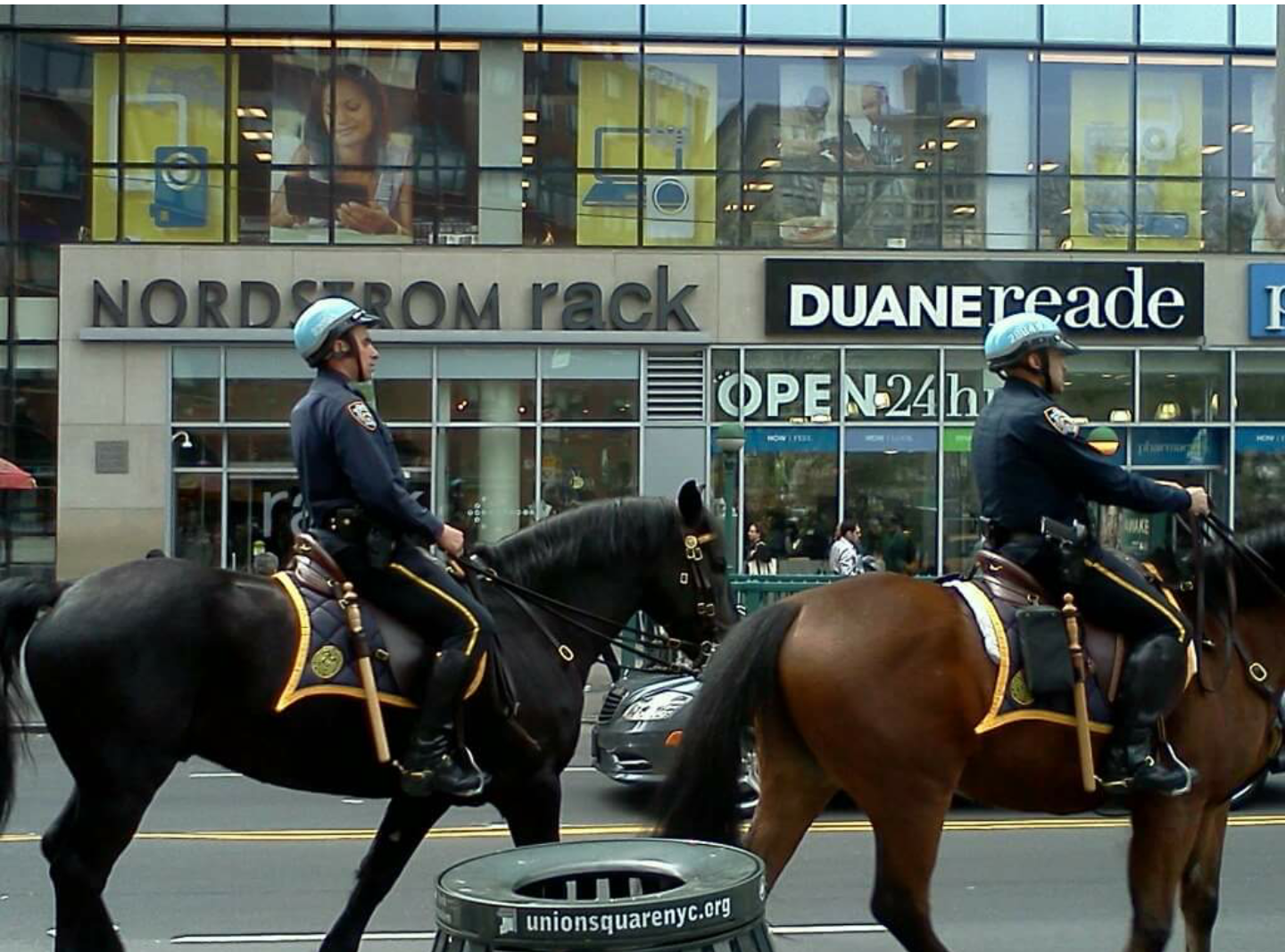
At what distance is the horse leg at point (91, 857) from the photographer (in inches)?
221

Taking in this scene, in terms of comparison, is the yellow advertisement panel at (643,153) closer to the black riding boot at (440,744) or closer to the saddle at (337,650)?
the saddle at (337,650)

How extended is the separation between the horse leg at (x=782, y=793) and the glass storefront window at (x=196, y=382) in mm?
21952

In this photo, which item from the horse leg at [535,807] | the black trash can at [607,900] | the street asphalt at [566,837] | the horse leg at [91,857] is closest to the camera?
the black trash can at [607,900]

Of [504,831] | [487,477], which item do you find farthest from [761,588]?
[487,477]

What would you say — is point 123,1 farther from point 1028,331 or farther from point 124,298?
point 1028,331

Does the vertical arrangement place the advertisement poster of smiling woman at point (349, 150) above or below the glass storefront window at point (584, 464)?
above

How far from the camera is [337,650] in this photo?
5918mm

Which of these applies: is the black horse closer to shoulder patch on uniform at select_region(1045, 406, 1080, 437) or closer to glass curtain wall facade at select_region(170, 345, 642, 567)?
shoulder patch on uniform at select_region(1045, 406, 1080, 437)

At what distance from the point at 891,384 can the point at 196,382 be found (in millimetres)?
11985

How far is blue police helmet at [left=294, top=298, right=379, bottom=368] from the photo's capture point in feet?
20.0

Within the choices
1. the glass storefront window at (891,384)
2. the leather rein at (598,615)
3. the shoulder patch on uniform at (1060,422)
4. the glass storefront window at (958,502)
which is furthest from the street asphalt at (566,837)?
the glass storefront window at (891,384)

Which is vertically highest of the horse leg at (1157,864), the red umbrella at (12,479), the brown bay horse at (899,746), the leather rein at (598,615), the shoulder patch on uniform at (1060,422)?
the shoulder patch on uniform at (1060,422)

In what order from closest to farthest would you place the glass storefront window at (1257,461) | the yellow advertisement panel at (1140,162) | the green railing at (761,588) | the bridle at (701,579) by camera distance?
the bridle at (701,579) < the green railing at (761,588) < the yellow advertisement panel at (1140,162) < the glass storefront window at (1257,461)

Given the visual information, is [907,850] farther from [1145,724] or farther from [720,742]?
[1145,724]
